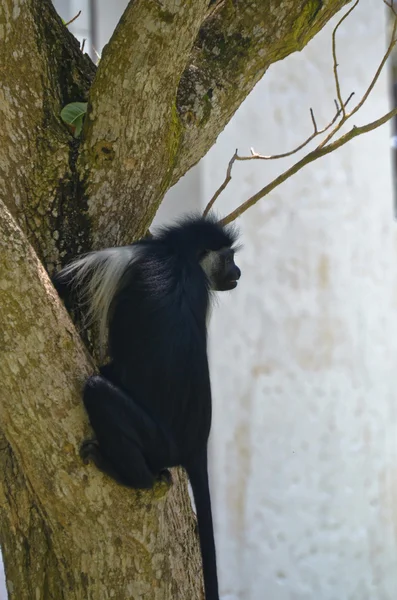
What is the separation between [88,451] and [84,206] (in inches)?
23.6

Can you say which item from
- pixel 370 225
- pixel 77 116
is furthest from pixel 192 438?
pixel 370 225

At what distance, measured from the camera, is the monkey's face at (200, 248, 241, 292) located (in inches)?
90.5

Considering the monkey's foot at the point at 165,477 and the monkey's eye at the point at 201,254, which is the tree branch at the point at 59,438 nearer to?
the monkey's foot at the point at 165,477

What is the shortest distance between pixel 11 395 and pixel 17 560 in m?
0.46

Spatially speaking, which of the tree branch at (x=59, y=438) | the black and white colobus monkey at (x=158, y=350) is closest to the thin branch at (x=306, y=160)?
the black and white colobus monkey at (x=158, y=350)

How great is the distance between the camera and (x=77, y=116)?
1869mm

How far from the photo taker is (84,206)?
1.84 m

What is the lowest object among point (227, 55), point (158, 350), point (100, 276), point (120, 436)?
point (120, 436)

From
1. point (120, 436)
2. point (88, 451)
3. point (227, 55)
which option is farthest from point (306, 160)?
point (88, 451)

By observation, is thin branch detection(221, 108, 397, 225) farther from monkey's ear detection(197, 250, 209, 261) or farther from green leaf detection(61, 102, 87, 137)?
green leaf detection(61, 102, 87, 137)

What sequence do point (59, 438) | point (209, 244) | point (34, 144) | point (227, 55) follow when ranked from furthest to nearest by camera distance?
1. point (209, 244)
2. point (227, 55)
3. point (34, 144)
4. point (59, 438)

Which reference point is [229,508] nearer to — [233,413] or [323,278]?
[233,413]

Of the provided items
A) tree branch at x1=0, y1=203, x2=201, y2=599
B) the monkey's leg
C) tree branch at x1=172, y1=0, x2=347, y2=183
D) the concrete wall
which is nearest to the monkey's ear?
tree branch at x1=172, y1=0, x2=347, y2=183

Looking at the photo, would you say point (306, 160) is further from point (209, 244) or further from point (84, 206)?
point (84, 206)
